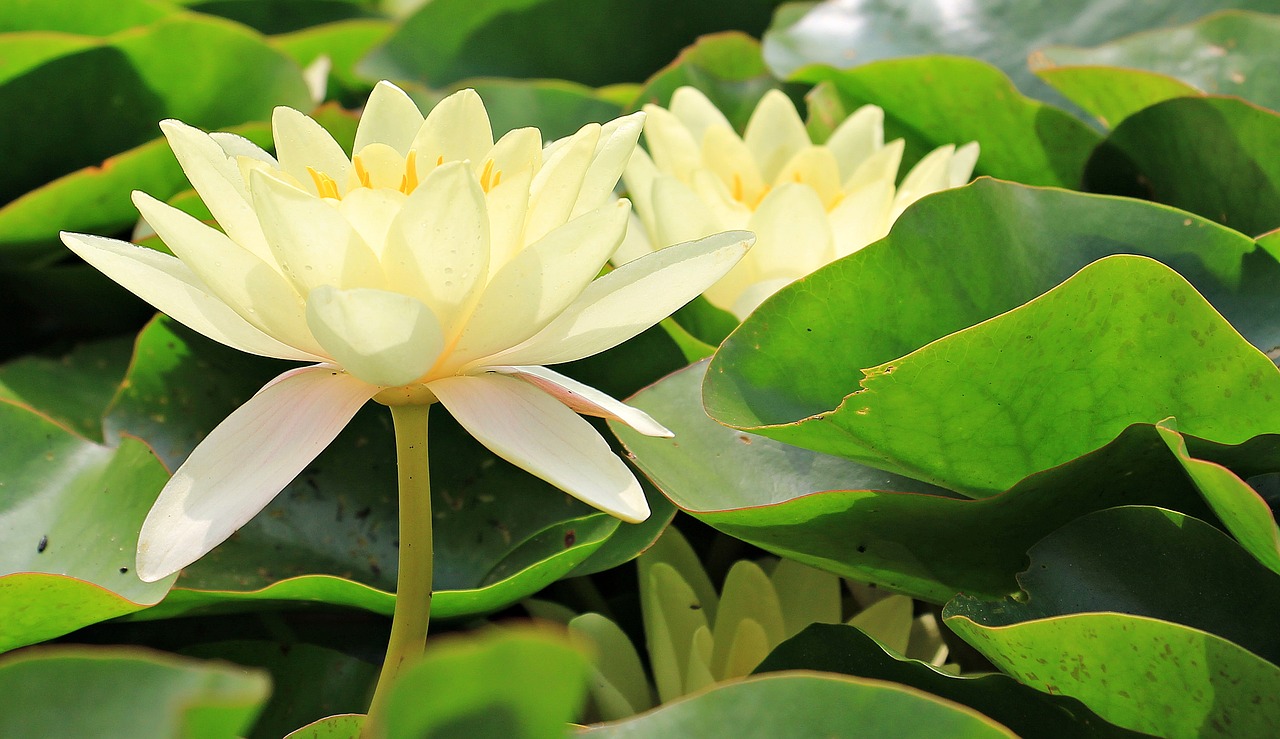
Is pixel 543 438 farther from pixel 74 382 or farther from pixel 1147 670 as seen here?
pixel 74 382

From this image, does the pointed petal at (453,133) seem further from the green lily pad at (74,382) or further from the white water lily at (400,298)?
the green lily pad at (74,382)

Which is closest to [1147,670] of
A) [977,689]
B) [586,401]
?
[977,689]

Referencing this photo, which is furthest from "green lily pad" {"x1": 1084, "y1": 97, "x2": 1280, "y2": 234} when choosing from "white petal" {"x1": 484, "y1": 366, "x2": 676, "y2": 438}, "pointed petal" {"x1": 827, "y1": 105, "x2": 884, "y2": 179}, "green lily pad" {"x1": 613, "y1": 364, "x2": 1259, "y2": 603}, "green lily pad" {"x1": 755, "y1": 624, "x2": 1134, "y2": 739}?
"white petal" {"x1": 484, "y1": 366, "x2": 676, "y2": 438}

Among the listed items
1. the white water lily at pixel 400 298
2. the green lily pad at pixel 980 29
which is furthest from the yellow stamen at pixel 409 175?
the green lily pad at pixel 980 29

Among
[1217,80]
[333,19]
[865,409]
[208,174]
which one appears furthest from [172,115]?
[1217,80]

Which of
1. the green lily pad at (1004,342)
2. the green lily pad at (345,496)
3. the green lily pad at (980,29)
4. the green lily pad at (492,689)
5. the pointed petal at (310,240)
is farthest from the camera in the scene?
the green lily pad at (980,29)

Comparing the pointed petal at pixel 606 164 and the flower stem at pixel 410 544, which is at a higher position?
the pointed petal at pixel 606 164

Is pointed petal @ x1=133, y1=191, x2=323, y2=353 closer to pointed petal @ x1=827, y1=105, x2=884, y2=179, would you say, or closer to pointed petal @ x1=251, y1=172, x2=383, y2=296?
pointed petal @ x1=251, y1=172, x2=383, y2=296
